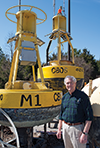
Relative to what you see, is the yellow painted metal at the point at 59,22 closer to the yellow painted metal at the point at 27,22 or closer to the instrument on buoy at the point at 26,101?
the yellow painted metal at the point at 27,22

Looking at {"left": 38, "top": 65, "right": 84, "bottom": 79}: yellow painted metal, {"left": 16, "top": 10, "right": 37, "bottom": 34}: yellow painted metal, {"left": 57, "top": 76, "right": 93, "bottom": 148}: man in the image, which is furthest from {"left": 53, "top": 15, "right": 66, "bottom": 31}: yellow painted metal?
{"left": 57, "top": 76, "right": 93, "bottom": 148}: man

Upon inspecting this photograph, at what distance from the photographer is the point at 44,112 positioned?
354cm

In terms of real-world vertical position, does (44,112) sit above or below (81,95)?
below

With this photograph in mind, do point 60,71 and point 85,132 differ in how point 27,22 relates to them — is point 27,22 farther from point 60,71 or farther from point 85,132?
point 85,132

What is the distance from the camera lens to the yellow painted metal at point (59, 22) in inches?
274

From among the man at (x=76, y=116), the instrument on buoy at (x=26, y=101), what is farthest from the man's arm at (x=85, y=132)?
the instrument on buoy at (x=26, y=101)

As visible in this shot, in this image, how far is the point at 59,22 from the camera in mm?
6988

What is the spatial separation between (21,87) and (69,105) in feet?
6.85

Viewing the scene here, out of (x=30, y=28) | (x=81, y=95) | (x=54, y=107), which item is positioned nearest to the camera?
(x=81, y=95)

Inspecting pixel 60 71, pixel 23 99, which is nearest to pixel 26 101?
pixel 23 99

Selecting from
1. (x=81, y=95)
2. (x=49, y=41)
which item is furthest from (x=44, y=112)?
(x=49, y=41)

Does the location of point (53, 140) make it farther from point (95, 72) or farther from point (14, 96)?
point (95, 72)

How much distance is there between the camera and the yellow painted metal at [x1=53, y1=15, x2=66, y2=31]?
22.8 ft

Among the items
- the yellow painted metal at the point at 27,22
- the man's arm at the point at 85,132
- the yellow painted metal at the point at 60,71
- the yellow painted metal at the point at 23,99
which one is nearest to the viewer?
the man's arm at the point at 85,132
